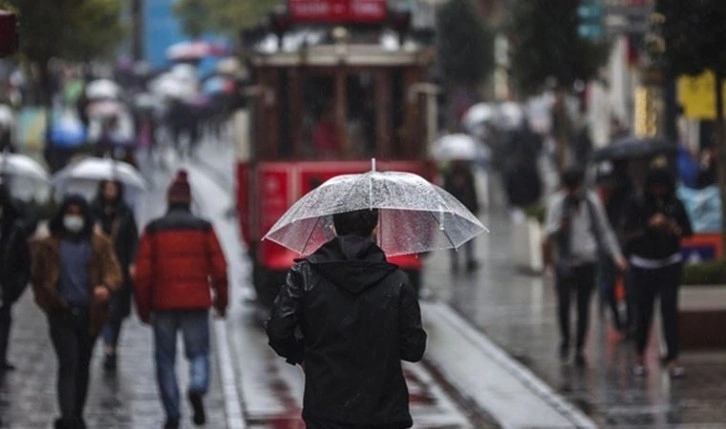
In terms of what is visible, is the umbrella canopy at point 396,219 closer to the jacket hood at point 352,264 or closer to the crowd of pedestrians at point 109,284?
the jacket hood at point 352,264

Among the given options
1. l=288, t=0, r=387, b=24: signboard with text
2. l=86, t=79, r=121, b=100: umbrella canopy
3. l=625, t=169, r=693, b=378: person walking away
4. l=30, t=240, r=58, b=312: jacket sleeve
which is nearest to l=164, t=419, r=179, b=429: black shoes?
l=30, t=240, r=58, b=312: jacket sleeve

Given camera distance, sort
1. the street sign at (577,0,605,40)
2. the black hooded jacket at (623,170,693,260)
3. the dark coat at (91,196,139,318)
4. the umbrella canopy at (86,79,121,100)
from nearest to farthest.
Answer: the black hooded jacket at (623,170,693,260) → the dark coat at (91,196,139,318) → the street sign at (577,0,605,40) → the umbrella canopy at (86,79,121,100)

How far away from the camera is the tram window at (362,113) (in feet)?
71.0

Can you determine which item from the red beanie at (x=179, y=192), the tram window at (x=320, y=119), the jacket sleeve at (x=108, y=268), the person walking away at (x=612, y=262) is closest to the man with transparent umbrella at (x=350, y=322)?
the jacket sleeve at (x=108, y=268)

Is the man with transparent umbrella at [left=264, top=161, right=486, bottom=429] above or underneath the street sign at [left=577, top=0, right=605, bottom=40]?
underneath

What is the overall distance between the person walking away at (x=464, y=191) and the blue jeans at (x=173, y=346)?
1281 centimetres

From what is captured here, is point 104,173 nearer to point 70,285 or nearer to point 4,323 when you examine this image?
point 4,323

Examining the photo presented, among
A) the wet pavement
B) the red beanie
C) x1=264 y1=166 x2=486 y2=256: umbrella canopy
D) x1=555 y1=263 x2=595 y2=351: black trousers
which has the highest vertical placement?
x1=264 y1=166 x2=486 y2=256: umbrella canopy

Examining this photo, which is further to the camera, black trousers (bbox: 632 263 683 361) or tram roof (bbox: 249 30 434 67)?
tram roof (bbox: 249 30 434 67)

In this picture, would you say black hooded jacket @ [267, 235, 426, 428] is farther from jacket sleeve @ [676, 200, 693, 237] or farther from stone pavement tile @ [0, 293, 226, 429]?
jacket sleeve @ [676, 200, 693, 237]

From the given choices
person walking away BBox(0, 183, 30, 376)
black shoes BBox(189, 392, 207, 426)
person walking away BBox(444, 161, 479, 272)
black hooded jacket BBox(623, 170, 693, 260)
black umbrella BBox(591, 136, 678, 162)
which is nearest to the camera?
black shoes BBox(189, 392, 207, 426)

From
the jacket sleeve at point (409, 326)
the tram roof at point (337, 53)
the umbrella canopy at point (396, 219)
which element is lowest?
the jacket sleeve at point (409, 326)

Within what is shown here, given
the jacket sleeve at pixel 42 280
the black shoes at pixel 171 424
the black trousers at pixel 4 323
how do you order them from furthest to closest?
the black trousers at pixel 4 323
the black shoes at pixel 171 424
the jacket sleeve at pixel 42 280

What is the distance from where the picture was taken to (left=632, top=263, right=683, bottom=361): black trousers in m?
16.4
